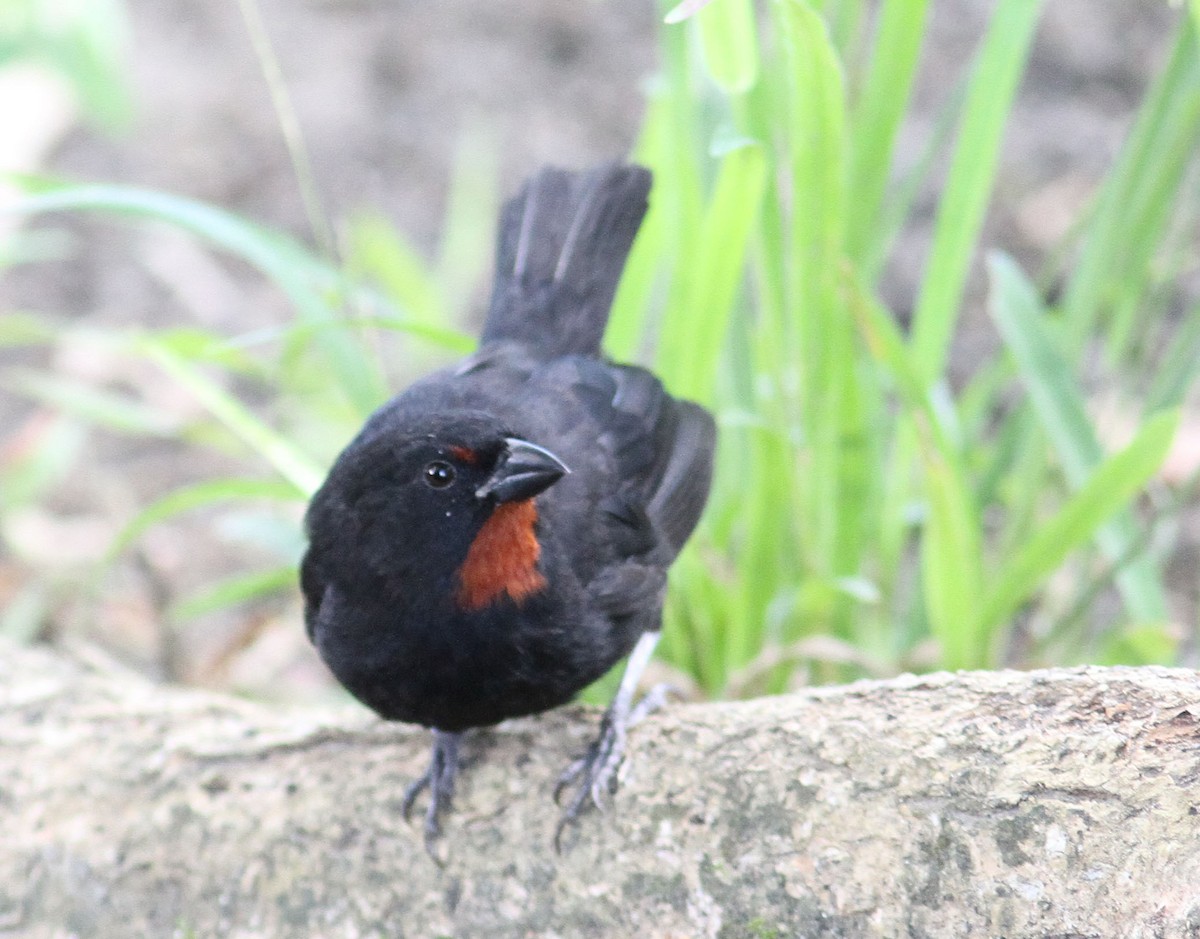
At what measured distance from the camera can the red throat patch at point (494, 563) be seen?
7.66 feet

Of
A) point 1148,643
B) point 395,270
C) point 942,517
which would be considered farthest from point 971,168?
point 395,270

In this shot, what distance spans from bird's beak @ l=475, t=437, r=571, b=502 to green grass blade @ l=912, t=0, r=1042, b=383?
3.92ft

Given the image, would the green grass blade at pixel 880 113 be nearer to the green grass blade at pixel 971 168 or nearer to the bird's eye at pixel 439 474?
the green grass blade at pixel 971 168

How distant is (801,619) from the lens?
305 centimetres

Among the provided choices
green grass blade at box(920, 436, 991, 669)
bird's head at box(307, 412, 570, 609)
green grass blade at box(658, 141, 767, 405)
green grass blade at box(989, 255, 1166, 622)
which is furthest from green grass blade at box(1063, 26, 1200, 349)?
bird's head at box(307, 412, 570, 609)

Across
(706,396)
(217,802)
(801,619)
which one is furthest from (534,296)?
(217,802)

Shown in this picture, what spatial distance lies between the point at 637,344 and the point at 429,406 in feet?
3.44

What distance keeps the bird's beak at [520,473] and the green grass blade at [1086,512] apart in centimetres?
113

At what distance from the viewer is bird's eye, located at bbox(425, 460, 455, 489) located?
2275 millimetres

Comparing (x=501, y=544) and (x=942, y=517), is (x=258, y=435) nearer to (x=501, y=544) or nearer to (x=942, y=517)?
(x=501, y=544)

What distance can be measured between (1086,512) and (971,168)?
0.82m

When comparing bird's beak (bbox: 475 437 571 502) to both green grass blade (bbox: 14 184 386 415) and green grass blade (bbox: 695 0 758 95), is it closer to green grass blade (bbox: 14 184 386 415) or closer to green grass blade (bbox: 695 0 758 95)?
green grass blade (bbox: 695 0 758 95)

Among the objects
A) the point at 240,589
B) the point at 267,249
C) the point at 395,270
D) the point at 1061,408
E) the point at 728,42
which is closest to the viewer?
the point at 728,42

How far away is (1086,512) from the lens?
273 cm
